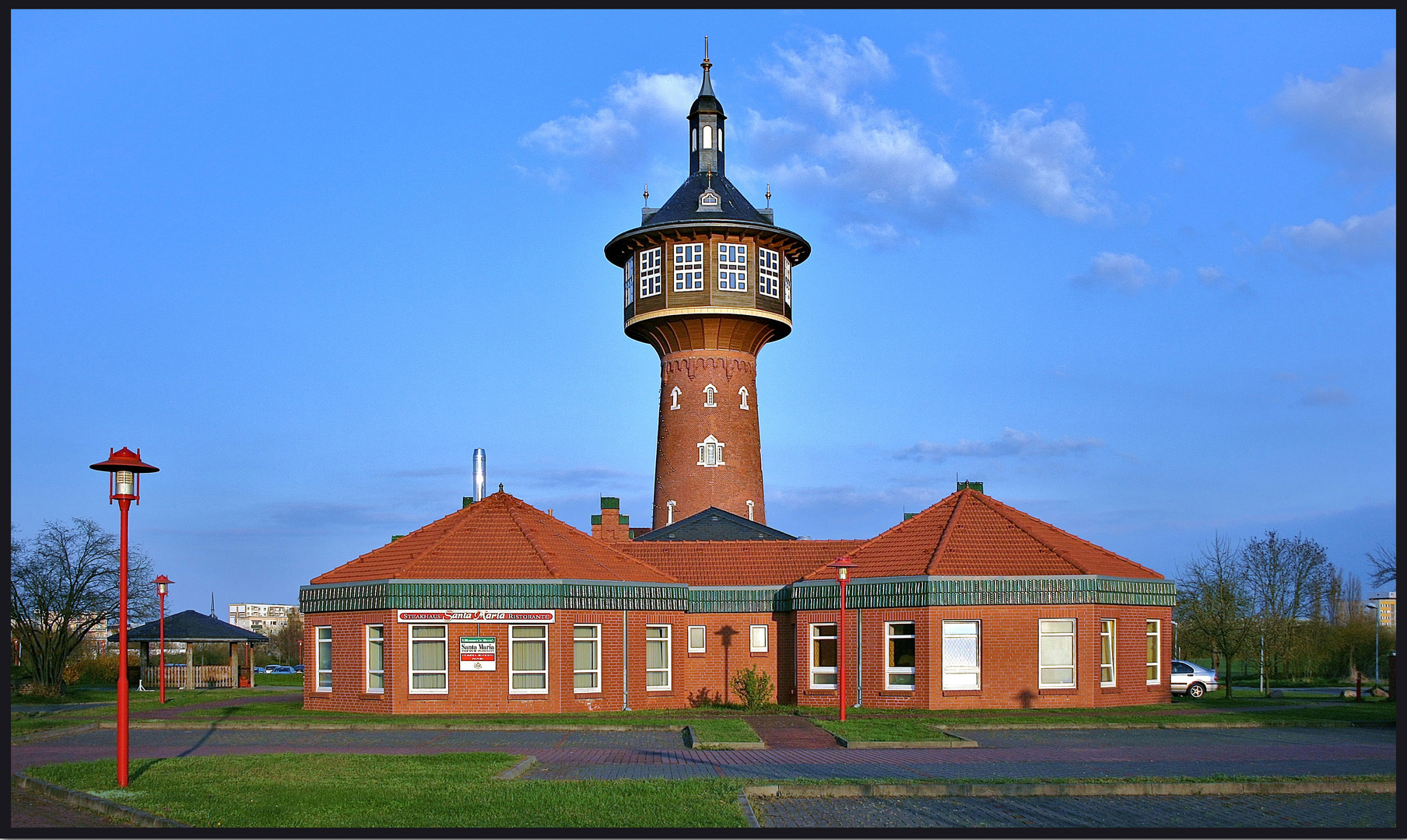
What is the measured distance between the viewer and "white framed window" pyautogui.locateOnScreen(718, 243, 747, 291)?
47.4 metres

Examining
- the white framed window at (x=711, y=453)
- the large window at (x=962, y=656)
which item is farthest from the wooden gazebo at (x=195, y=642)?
the large window at (x=962, y=656)

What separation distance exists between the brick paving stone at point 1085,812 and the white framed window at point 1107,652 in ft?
51.5

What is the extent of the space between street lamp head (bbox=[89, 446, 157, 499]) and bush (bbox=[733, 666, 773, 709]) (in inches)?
703

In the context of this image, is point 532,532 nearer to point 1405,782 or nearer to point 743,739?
point 743,739

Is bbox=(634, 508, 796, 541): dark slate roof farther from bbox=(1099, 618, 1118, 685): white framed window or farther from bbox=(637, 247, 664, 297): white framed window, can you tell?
bbox=(1099, 618, 1118, 685): white framed window

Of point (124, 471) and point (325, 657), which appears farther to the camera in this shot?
point (325, 657)

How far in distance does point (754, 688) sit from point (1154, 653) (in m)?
10.2

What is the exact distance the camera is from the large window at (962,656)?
98.8ft

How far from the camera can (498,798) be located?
47.9 ft

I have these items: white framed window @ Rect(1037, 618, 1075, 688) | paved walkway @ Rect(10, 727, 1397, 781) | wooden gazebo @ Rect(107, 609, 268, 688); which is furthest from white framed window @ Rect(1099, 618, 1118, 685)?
wooden gazebo @ Rect(107, 609, 268, 688)

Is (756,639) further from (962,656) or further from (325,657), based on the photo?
(325,657)

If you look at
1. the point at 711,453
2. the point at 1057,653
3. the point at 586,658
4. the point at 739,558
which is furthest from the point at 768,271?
the point at 1057,653

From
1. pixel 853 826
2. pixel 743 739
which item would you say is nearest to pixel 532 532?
pixel 743 739

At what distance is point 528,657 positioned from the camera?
30.4 metres
